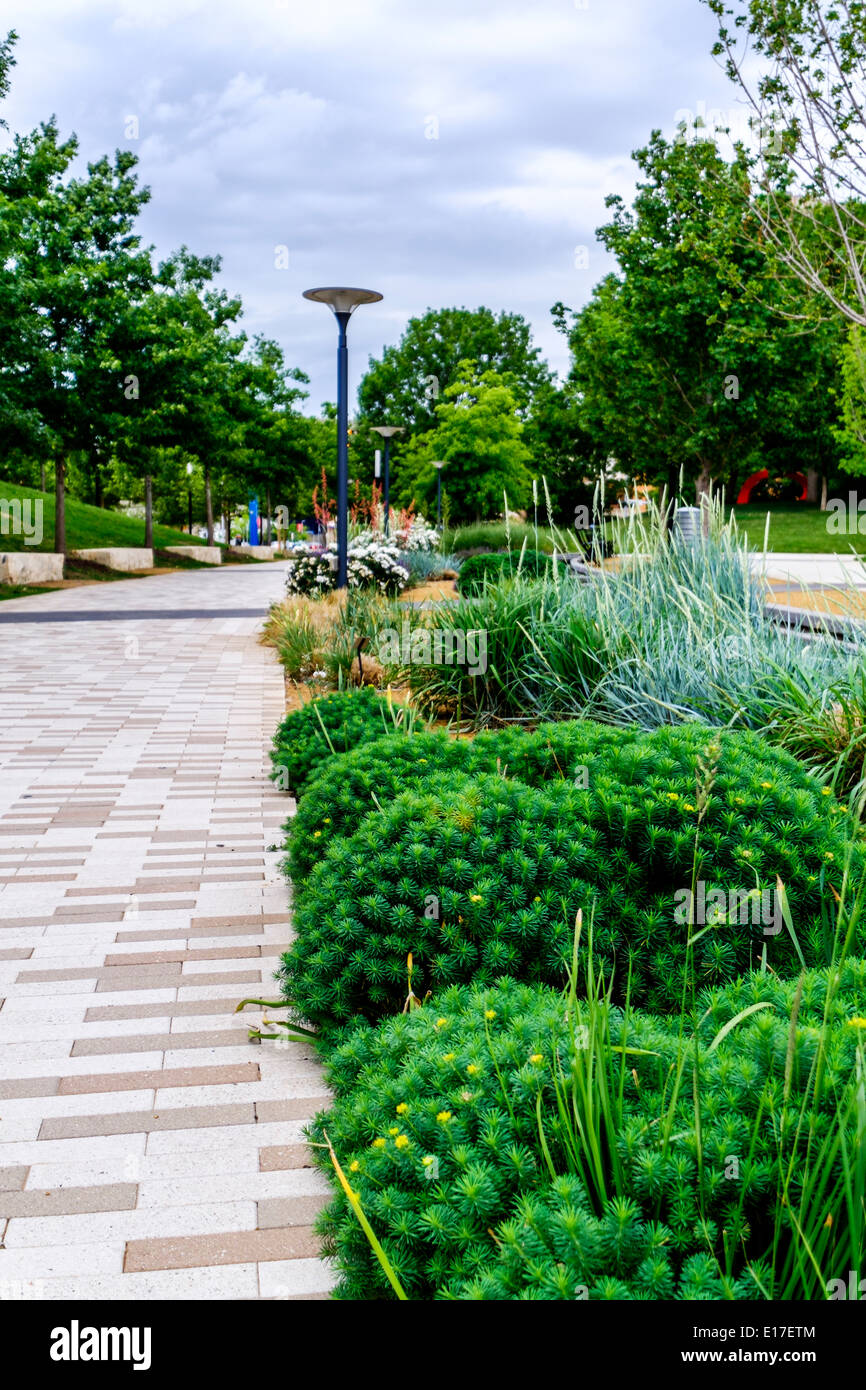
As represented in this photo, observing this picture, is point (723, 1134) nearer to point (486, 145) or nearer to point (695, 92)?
point (486, 145)

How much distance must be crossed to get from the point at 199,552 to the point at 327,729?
3724 cm

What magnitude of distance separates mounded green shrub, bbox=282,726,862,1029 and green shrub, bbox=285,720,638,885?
418mm

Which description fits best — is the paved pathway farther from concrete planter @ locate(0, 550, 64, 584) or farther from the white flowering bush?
concrete planter @ locate(0, 550, 64, 584)

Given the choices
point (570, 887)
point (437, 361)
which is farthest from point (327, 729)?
point (437, 361)

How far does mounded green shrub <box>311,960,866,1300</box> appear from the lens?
1515 millimetres

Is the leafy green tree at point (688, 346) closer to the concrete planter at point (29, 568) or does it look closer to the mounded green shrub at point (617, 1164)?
the concrete planter at point (29, 568)

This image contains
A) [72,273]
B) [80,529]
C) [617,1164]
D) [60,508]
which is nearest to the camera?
[617,1164]

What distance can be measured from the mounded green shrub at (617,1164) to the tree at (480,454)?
34.0m

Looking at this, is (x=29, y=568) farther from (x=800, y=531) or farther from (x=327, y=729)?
(x=800, y=531)

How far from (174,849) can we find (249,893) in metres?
0.74

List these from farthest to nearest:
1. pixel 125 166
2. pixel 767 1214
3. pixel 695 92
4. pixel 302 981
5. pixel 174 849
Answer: pixel 125 166 → pixel 695 92 → pixel 174 849 → pixel 302 981 → pixel 767 1214

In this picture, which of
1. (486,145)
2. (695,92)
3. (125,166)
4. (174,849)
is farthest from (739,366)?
(174,849)

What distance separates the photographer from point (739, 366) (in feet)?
74.1

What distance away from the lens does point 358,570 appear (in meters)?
13.8
